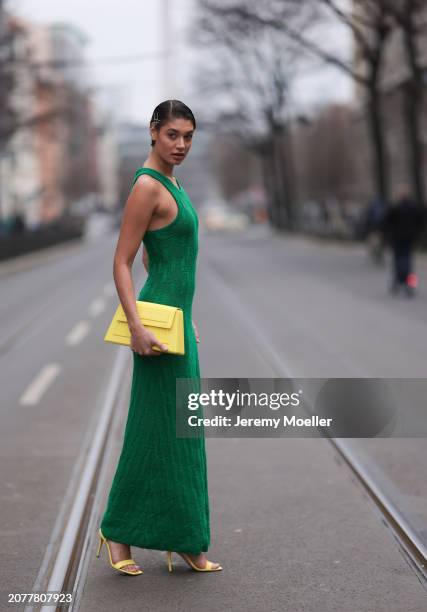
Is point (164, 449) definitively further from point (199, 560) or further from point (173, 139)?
point (173, 139)

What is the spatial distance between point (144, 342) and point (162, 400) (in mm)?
291

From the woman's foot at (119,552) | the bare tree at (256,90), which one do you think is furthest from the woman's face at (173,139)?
the bare tree at (256,90)

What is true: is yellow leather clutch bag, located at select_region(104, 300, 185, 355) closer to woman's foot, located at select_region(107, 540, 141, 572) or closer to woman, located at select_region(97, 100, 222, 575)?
woman, located at select_region(97, 100, 222, 575)

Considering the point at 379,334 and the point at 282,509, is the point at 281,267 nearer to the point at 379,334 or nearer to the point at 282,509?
the point at 379,334

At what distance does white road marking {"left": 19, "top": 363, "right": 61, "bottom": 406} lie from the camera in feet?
29.6

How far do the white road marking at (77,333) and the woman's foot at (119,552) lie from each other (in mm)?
8855

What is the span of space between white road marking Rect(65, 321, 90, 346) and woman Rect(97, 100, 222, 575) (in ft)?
29.3

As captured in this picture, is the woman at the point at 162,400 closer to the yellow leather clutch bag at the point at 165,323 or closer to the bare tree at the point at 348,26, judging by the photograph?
the yellow leather clutch bag at the point at 165,323

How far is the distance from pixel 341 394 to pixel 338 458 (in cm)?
211

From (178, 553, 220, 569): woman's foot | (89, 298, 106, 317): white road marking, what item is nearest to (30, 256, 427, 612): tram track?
(178, 553, 220, 569): woman's foot

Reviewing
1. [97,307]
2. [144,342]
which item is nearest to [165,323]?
[144,342]

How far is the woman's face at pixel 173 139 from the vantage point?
4.18 meters

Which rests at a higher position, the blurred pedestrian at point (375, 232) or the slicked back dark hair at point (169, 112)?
the slicked back dark hair at point (169, 112)

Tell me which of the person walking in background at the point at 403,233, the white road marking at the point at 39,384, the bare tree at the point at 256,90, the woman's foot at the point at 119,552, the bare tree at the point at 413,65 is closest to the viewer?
the woman's foot at the point at 119,552
